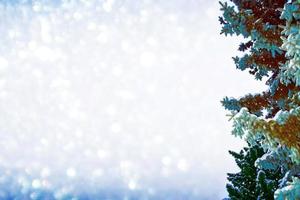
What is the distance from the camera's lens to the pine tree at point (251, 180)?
34.1ft

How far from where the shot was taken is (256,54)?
7816 millimetres

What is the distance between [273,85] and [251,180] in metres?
4.63

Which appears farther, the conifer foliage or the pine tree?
the pine tree

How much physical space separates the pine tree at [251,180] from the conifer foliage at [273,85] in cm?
306

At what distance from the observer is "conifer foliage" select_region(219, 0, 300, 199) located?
484cm

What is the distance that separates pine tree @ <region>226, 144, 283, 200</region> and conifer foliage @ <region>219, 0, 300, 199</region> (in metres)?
3.06

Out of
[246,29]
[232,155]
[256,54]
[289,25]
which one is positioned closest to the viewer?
[289,25]

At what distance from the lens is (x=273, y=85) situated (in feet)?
24.0

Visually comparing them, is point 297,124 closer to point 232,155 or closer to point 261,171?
point 261,171

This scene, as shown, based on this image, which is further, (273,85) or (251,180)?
(251,180)

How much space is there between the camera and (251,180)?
36.7ft

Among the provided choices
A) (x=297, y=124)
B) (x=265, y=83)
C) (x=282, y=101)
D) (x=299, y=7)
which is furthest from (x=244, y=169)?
(x=299, y=7)

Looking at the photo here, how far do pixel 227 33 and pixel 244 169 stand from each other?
5.48m

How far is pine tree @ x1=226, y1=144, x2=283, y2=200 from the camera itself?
1041cm
